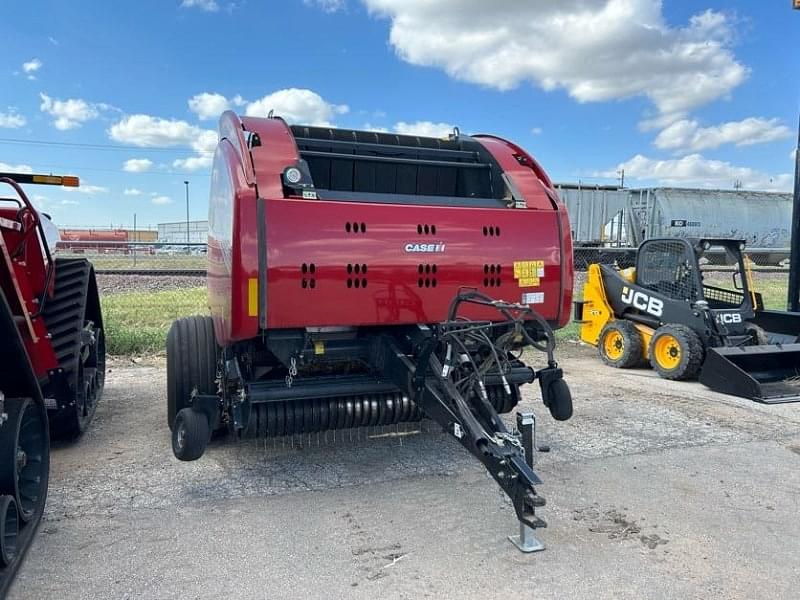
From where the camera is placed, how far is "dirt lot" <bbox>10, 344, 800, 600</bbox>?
2.94m

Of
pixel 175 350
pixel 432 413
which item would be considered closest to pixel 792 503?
pixel 432 413

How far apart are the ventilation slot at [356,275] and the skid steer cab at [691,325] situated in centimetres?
451

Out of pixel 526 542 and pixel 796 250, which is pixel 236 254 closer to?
pixel 526 542

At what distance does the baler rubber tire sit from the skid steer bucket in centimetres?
615

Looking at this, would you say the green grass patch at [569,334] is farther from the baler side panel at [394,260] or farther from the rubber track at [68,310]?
the rubber track at [68,310]

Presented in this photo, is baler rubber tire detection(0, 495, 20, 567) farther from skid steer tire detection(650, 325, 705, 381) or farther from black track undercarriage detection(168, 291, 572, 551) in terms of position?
skid steer tire detection(650, 325, 705, 381)

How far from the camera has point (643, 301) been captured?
26.3 feet

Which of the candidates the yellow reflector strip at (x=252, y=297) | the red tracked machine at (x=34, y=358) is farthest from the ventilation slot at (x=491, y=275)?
the red tracked machine at (x=34, y=358)

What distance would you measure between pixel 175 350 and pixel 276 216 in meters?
1.49

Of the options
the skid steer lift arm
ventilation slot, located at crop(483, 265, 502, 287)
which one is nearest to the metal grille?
the skid steer lift arm

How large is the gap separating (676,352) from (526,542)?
15.8 ft

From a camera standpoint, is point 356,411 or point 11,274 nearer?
point 11,274

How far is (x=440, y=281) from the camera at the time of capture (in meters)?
3.93

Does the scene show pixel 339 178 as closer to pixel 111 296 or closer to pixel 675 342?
pixel 675 342
